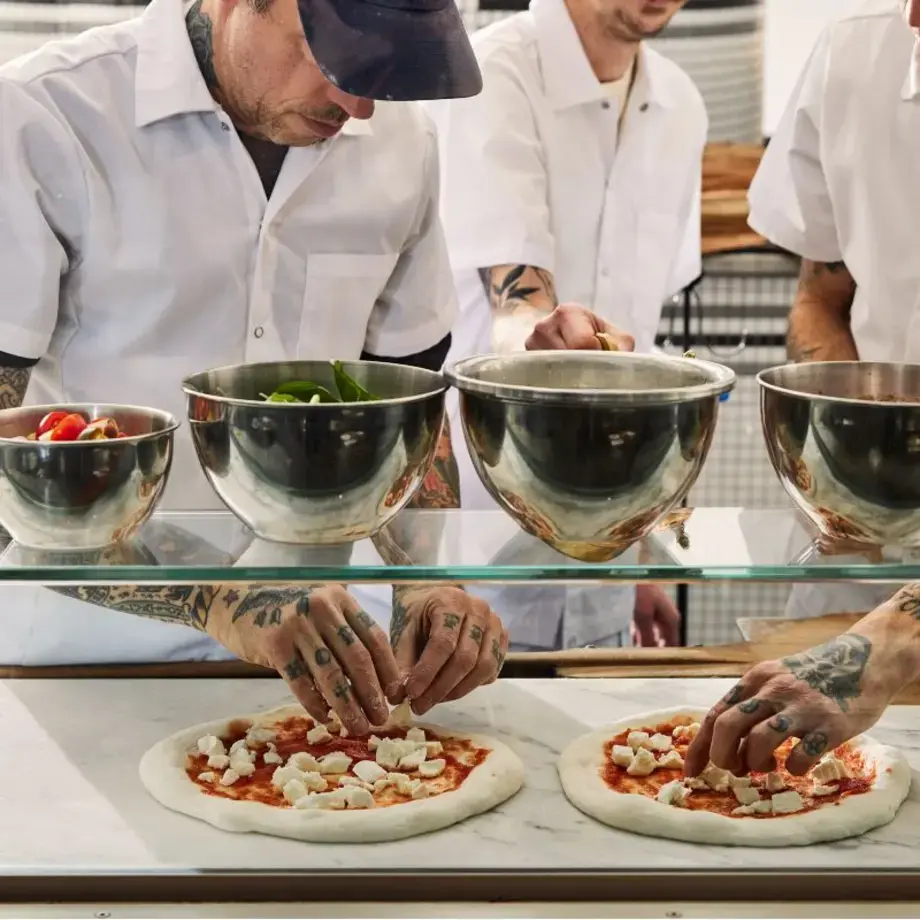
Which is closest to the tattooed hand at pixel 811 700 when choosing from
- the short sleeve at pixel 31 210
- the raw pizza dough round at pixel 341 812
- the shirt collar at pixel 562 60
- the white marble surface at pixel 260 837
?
the white marble surface at pixel 260 837

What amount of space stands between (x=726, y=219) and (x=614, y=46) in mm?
468

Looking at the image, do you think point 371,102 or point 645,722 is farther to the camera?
point 645,722

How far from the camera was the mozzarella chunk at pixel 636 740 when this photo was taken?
4.96 ft

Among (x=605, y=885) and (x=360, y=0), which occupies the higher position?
(x=360, y=0)

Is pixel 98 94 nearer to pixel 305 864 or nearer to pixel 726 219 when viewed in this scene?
pixel 305 864

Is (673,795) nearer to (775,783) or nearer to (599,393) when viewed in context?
(775,783)

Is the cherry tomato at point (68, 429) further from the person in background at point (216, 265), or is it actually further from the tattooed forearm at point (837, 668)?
the tattooed forearm at point (837, 668)

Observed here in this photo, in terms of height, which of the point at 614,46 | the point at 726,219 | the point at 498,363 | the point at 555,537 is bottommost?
the point at 555,537

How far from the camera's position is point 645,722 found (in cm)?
159

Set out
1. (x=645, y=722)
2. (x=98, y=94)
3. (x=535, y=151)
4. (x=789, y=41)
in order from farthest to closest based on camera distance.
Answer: (x=789, y=41) < (x=535, y=151) < (x=98, y=94) < (x=645, y=722)

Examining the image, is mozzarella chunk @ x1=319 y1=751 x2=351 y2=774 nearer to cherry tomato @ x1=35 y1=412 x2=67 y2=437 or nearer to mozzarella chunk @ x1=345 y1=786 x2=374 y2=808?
mozzarella chunk @ x1=345 y1=786 x2=374 y2=808

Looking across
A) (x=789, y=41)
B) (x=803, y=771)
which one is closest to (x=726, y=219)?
(x=789, y=41)

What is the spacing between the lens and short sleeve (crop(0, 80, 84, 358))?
1.67 metres

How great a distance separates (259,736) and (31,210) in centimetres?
76
